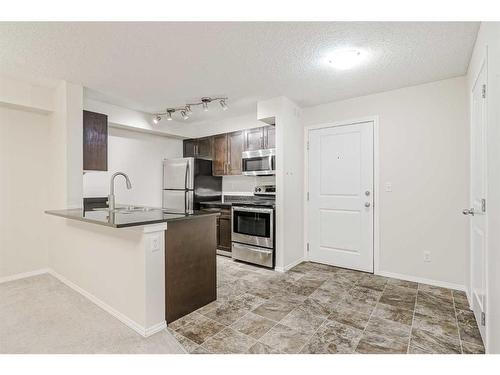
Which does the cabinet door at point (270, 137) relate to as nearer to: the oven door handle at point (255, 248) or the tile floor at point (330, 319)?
the oven door handle at point (255, 248)

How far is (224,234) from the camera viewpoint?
422 cm

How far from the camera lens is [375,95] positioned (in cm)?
339

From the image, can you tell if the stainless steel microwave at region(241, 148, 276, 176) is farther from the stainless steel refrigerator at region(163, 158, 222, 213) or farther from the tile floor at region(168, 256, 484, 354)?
the tile floor at region(168, 256, 484, 354)

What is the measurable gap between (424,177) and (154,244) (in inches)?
122

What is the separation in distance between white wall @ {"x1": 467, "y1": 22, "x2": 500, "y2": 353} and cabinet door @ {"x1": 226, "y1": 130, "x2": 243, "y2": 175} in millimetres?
3245

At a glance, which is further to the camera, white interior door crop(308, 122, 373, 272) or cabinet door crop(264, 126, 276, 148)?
cabinet door crop(264, 126, 276, 148)

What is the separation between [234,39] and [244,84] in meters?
0.99

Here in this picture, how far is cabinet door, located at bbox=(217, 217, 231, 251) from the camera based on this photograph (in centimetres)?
416

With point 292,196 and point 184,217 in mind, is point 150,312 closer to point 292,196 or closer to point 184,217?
point 184,217

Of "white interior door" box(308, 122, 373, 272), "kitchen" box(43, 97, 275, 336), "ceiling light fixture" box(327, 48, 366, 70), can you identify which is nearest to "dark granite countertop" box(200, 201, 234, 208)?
"kitchen" box(43, 97, 275, 336)

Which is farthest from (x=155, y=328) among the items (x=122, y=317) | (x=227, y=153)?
(x=227, y=153)

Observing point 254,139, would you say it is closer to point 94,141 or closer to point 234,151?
point 234,151
